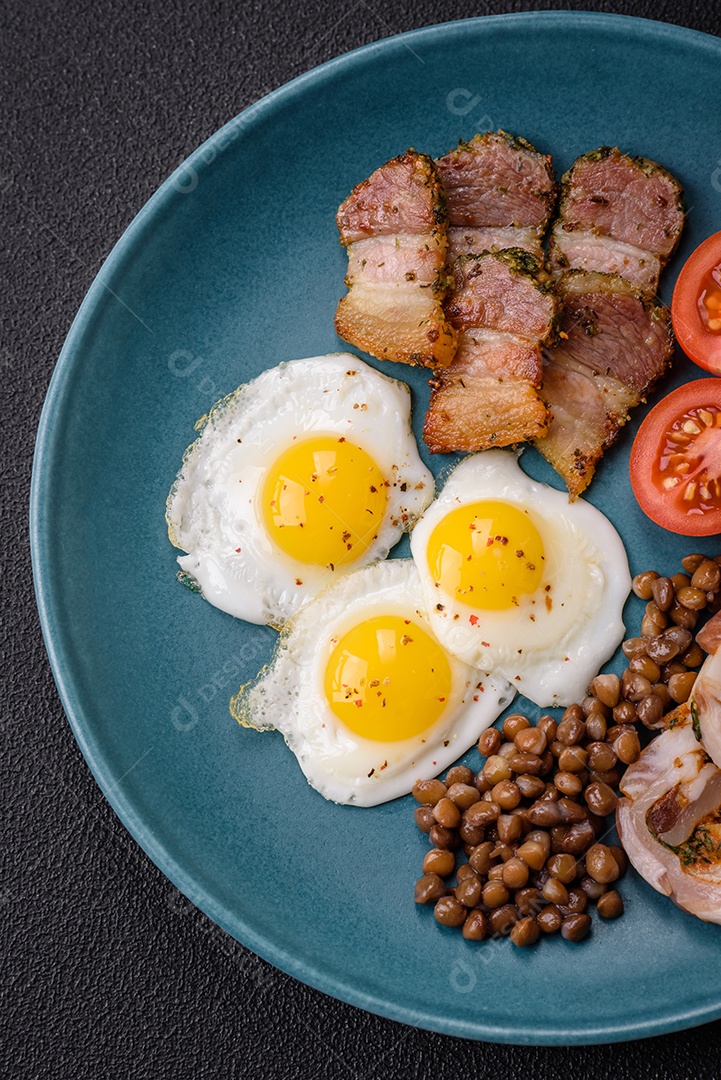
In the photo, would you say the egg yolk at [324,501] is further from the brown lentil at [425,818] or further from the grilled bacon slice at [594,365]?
the brown lentil at [425,818]

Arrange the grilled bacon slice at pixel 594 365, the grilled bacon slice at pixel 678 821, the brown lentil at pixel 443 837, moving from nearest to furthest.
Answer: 1. the grilled bacon slice at pixel 678 821
2. the brown lentil at pixel 443 837
3. the grilled bacon slice at pixel 594 365

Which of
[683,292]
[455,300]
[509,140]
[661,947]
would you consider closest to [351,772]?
[661,947]

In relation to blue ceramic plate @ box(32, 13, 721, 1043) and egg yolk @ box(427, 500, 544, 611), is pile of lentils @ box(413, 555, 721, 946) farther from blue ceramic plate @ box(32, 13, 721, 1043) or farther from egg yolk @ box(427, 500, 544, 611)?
egg yolk @ box(427, 500, 544, 611)

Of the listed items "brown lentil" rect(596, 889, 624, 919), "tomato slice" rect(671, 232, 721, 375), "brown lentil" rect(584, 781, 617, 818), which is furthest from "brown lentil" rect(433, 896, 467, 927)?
"tomato slice" rect(671, 232, 721, 375)

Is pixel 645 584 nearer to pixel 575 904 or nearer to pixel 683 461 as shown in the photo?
pixel 683 461

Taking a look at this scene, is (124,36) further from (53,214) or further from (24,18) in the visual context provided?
(53,214)

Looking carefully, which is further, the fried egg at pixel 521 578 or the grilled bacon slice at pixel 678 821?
the fried egg at pixel 521 578

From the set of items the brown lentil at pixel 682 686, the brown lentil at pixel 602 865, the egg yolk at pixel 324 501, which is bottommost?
the brown lentil at pixel 602 865

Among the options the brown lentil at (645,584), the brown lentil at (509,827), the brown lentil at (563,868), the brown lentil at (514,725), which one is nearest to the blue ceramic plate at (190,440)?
the brown lentil at (645,584)
